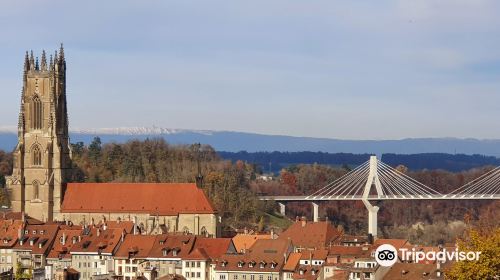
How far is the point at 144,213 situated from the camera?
336 feet

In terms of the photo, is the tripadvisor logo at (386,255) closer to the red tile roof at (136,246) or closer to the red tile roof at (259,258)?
the red tile roof at (259,258)

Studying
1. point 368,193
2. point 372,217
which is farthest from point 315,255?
point 368,193

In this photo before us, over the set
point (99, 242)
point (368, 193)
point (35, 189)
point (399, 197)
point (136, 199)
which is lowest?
point (99, 242)

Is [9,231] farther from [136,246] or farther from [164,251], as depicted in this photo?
[164,251]

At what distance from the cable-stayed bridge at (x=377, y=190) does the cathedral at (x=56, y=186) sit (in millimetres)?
30105

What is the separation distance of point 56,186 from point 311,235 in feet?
76.3

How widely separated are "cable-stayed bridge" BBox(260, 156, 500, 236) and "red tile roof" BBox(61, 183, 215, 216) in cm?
2919

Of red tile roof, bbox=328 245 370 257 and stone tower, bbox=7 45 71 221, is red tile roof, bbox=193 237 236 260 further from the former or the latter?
stone tower, bbox=7 45 71 221

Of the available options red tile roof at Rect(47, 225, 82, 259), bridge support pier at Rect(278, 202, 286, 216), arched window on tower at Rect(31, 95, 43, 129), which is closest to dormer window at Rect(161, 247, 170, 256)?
red tile roof at Rect(47, 225, 82, 259)

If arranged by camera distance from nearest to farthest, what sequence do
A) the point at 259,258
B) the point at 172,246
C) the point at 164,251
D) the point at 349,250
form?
the point at 259,258 < the point at 349,250 < the point at 164,251 < the point at 172,246

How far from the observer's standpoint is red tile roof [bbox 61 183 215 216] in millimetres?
102125

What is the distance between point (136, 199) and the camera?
10325cm

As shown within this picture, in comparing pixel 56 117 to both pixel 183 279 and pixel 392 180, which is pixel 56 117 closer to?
pixel 183 279

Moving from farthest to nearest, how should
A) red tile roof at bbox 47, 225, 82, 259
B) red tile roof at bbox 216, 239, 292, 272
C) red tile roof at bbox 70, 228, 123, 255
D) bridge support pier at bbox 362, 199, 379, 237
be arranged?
bridge support pier at bbox 362, 199, 379, 237 → red tile roof at bbox 47, 225, 82, 259 → red tile roof at bbox 70, 228, 123, 255 → red tile roof at bbox 216, 239, 292, 272
